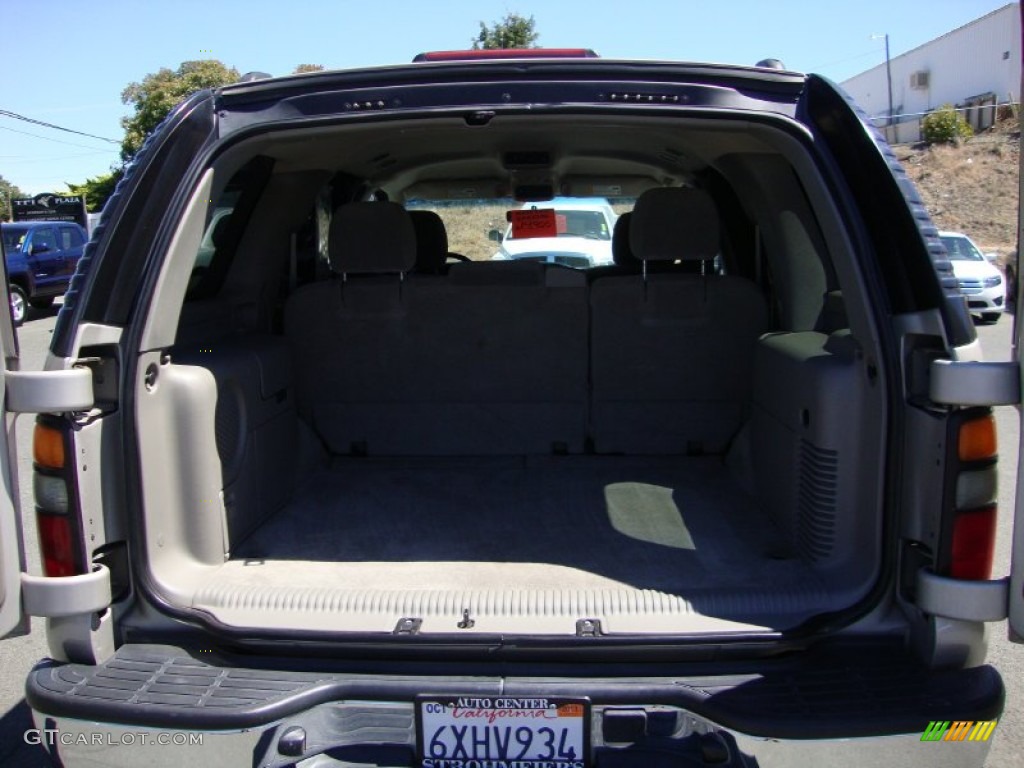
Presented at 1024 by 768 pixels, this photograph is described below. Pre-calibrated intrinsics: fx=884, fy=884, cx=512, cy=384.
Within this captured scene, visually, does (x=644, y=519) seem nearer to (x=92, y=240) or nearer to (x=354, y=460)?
(x=354, y=460)

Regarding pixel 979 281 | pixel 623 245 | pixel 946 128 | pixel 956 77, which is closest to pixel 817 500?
pixel 623 245

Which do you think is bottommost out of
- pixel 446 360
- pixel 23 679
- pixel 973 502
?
pixel 23 679

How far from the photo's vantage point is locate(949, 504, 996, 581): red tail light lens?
202cm

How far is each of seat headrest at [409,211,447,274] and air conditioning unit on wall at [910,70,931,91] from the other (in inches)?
1732

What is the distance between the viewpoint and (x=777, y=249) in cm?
363

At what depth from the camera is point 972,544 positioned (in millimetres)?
2027

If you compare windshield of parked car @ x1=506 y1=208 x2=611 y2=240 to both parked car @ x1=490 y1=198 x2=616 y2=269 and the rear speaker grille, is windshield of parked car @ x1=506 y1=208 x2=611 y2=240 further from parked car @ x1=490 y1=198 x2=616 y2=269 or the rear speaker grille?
the rear speaker grille

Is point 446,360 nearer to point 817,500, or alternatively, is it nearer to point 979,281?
point 817,500

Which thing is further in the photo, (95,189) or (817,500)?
(95,189)

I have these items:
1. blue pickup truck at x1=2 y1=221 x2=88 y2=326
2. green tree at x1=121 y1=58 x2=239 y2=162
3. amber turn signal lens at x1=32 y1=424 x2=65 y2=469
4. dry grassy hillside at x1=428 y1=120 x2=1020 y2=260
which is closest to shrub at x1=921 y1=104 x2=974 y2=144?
dry grassy hillside at x1=428 y1=120 x2=1020 y2=260

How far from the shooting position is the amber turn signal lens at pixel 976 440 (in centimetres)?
199

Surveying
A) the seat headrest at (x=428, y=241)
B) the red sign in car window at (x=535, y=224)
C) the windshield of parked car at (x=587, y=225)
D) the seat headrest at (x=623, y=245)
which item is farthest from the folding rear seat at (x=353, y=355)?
the windshield of parked car at (x=587, y=225)

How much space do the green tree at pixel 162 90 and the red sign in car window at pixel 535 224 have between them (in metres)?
23.3

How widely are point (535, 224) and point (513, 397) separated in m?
1.03
